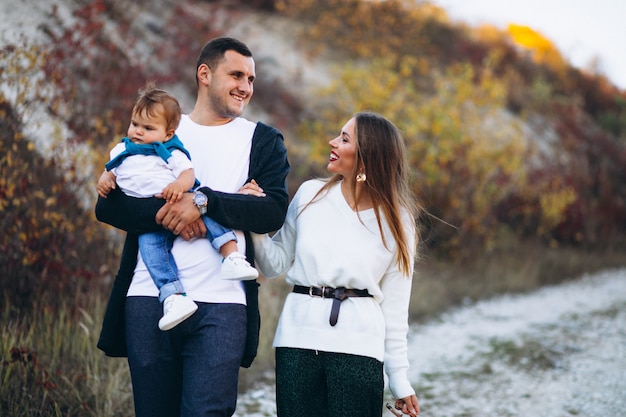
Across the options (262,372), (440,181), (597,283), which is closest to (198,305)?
(262,372)

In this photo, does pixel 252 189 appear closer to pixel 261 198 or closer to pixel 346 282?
pixel 261 198

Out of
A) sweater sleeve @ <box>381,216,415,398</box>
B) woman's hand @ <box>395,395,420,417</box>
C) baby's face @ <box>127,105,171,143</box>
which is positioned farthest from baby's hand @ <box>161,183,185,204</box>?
woman's hand @ <box>395,395,420,417</box>

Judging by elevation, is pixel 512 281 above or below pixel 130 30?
below

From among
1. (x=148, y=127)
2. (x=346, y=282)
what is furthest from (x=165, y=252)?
(x=346, y=282)

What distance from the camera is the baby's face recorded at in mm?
2764

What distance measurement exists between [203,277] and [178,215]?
0.28m

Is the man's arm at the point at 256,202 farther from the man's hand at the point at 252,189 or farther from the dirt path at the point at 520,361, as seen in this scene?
the dirt path at the point at 520,361

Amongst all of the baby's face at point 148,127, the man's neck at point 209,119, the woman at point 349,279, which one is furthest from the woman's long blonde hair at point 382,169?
the baby's face at point 148,127

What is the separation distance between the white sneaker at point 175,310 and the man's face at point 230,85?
0.90m

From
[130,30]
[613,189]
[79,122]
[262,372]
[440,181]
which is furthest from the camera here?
[613,189]

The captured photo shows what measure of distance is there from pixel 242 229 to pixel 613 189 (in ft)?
53.5

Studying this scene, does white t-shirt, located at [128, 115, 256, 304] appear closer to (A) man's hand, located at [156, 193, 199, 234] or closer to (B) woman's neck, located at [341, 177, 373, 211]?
(A) man's hand, located at [156, 193, 199, 234]

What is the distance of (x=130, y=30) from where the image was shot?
1180 cm

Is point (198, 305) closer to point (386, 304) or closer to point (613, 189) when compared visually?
point (386, 304)
